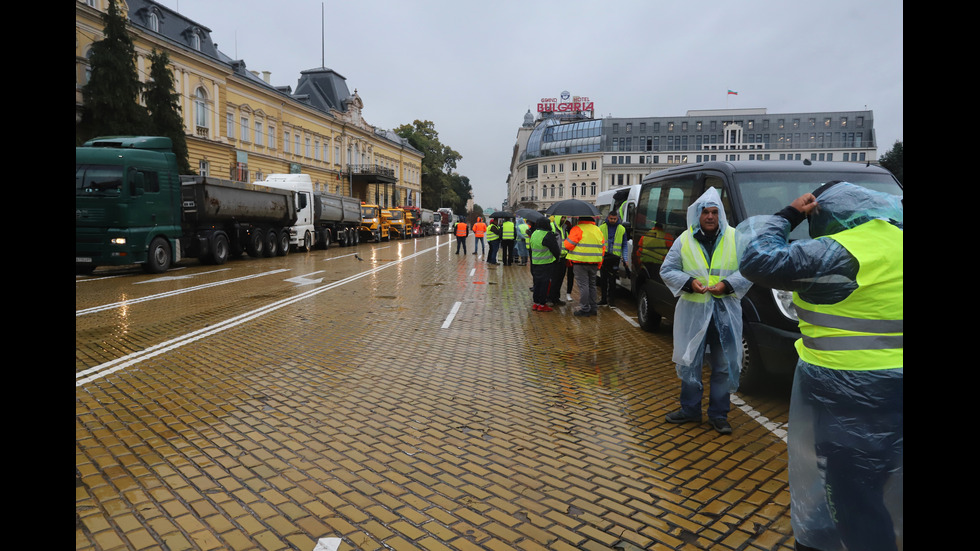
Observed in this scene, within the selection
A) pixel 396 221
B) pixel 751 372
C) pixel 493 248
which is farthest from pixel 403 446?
pixel 396 221

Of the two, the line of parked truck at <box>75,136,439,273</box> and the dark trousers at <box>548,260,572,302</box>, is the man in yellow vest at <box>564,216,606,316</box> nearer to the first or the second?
the dark trousers at <box>548,260,572,302</box>

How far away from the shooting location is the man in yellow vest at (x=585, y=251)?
994 centimetres

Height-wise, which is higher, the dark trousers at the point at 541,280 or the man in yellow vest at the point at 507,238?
the man in yellow vest at the point at 507,238

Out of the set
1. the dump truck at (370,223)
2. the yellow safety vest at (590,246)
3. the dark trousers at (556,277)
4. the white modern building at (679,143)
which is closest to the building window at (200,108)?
the dump truck at (370,223)

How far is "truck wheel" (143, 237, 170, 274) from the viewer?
1662cm

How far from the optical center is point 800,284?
8.03 feet

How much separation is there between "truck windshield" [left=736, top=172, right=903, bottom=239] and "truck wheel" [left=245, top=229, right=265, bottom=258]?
20.5 metres

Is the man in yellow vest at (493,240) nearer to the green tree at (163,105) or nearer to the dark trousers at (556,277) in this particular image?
the dark trousers at (556,277)

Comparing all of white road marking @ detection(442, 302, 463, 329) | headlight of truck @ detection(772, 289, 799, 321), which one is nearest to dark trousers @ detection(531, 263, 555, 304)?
white road marking @ detection(442, 302, 463, 329)

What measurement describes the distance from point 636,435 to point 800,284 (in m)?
2.44

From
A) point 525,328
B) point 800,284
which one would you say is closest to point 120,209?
point 525,328

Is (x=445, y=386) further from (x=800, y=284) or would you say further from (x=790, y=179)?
(x=790, y=179)

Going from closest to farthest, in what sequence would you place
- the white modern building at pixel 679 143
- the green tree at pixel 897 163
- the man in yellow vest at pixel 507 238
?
the green tree at pixel 897 163 → the man in yellow vest at pixel 507 238 → the white modern building at pixel 679 143
